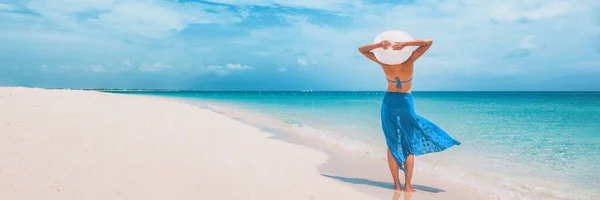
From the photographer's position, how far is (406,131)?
5.18m

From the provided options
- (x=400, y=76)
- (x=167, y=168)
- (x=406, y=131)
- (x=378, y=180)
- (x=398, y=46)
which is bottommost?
(x=378, y=180)

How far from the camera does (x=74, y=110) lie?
11117mm

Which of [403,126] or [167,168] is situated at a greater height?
[403,126]

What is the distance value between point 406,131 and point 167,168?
310 centimetres

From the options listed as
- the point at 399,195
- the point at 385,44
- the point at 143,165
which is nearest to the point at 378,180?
the point at 399,195

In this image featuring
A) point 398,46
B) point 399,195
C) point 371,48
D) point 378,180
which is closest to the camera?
point 398,46

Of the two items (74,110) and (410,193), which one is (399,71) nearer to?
(410,193)

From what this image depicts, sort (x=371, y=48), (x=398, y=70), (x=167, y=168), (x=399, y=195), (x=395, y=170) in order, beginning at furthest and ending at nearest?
(x=167, y=168) < (x=395, y=170) < (x=399, y=195) < (x=398, y=70) < (x=371, y=48)

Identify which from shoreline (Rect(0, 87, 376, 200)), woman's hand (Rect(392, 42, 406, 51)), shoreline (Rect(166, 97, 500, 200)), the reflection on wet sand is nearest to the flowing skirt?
the reflection on wet sand

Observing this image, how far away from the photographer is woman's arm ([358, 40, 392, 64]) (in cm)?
465

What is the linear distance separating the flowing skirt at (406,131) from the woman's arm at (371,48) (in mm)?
509

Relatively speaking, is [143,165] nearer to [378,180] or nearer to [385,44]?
[378,180]

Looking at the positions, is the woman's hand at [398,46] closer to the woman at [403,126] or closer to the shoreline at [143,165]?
the woman at [403,126]

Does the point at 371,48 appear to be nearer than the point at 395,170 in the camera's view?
Yes
